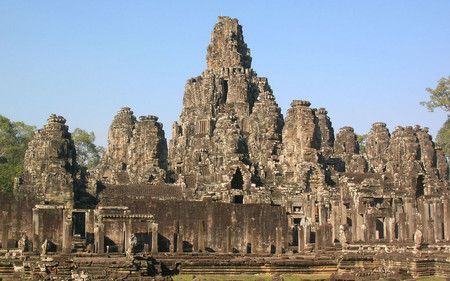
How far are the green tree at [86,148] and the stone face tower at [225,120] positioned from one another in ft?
83.8

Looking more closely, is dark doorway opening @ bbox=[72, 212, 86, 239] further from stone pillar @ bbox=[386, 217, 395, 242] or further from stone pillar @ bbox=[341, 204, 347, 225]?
stone pillar @ bbox=[386, 217, 395, 242]

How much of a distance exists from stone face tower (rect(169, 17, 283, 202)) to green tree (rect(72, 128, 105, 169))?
25550 mm

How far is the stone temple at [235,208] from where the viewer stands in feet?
112

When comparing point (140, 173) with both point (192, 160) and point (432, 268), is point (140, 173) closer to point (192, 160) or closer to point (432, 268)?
point (192, 160)

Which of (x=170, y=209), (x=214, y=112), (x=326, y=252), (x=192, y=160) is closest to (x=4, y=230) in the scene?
(x=170, y=209)

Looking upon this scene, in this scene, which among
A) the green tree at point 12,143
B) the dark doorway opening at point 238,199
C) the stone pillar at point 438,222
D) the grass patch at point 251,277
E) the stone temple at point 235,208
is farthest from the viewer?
the green tree at point 12,143

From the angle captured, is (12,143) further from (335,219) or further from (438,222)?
(438,222)

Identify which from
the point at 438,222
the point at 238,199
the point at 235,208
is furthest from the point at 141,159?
the point at 438,222

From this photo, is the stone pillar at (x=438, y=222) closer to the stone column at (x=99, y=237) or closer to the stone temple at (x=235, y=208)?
the stone temple at (x=235, y=208)

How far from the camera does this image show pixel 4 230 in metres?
37.4

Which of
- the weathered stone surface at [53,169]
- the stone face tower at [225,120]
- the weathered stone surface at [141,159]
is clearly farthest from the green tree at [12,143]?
the weathered stone surface at [53,169]

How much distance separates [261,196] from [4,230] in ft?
52.6

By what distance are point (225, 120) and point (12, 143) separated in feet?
114

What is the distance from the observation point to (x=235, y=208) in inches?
1642
